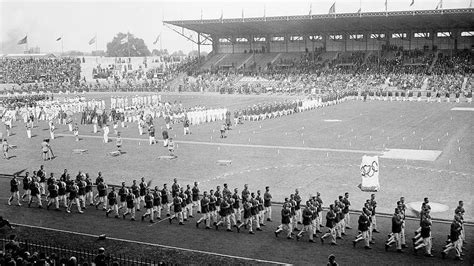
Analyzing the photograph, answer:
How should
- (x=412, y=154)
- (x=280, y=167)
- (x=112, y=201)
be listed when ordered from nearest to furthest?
(x=112, y=201) < (x=280, y=167) < (x=412, y=154)

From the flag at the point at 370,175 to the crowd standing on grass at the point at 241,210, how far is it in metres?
3.01

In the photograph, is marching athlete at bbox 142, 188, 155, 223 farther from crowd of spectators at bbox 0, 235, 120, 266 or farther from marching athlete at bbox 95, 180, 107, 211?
crowd of spectators at bbox 0, 235, 120, 266

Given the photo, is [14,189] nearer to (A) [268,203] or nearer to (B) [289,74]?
(A) [268,203]

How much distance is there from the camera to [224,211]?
55.7ft

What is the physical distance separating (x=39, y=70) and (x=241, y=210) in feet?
253

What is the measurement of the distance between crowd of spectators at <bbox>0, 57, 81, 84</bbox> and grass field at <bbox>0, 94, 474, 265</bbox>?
4152 centimetres

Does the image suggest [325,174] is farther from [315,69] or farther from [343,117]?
[315,69]

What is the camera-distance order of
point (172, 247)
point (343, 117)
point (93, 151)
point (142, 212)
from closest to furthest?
1. point (172, 247)
2. point (142, 212)
3. point (93, 151)
4. point (343, 117)

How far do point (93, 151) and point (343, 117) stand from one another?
74.7 feet

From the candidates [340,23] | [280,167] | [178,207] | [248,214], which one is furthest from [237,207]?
[340,23]

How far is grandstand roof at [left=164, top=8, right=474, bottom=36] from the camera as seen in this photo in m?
64.6

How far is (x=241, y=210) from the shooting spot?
1886 cm

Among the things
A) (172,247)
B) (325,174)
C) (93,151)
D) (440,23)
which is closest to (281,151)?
(325,174)

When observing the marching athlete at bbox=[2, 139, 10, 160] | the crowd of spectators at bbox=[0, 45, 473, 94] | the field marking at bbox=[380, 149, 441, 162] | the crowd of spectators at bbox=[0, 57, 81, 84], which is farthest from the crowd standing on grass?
the crowd of spectators at bbox=[0, 57, 81, 84]
